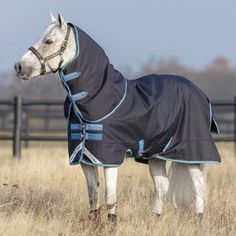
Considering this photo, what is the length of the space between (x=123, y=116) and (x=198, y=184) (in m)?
1.08

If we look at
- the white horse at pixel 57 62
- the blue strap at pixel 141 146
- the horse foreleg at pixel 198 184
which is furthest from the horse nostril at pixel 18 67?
the horse foreleg at pixel 198 184

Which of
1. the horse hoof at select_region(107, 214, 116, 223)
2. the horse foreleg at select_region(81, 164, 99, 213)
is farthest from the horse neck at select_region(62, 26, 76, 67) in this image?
the horse hoof at select_region(107, 214, 116, 223)

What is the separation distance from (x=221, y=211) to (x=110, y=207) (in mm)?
1113

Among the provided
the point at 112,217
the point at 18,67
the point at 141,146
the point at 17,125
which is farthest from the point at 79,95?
the point at 17,125

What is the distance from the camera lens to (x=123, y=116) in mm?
4859

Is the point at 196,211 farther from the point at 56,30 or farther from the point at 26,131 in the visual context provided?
the point at 26,131

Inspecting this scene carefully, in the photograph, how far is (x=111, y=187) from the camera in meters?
4.82

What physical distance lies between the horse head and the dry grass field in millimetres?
1087

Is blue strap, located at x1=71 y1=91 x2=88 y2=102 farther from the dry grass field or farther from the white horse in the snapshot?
the dry grass field

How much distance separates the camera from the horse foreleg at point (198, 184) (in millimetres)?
5473

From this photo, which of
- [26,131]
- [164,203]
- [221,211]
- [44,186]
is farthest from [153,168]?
[26,131]

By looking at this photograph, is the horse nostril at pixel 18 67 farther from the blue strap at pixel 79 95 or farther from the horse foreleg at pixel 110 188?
the horse foreleg at pixel 110 188

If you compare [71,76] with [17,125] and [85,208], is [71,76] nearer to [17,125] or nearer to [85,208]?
[85,208]

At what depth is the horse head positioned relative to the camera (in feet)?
15.6
